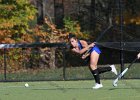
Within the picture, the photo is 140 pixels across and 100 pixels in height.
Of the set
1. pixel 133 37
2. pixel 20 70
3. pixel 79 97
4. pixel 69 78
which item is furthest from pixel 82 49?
pixel 133 37

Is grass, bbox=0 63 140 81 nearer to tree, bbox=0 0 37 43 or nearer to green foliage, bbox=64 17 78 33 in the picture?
tree, bbox=0 0 37 43

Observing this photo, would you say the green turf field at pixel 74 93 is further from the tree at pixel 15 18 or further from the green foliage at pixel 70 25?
the green foliage at pixel 70 25

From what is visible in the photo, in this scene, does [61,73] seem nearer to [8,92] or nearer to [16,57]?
[16,57]

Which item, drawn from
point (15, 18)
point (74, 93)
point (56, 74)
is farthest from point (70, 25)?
point (74, 93)

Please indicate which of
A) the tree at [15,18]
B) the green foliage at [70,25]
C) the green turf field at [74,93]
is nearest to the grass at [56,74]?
the tree at [15,18]

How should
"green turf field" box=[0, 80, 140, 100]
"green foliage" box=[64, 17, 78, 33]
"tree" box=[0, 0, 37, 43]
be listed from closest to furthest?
"green turf field" box=[0, 80, 140, 100], "tree" box=[0, 0, 37, 43], "green foliage" box=[64, 17, 78, 33]

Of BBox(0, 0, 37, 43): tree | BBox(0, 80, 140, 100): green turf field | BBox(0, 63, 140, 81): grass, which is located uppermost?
BBox(0, 0, 37, 43): tree

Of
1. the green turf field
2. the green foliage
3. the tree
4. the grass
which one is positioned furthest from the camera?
the green foliage

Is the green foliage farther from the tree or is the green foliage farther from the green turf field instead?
the green turf field

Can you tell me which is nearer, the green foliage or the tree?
the tree

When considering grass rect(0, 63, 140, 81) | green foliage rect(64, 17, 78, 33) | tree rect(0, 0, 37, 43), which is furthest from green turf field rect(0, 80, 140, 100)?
green foliage rect(64, 17, 78, 33)

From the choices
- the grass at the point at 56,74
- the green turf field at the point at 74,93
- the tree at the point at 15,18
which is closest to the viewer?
the green turf field at the point at 74,93

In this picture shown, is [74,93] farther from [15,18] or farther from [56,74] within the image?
[15,18]

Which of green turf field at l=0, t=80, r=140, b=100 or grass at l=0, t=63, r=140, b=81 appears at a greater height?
green turf field at l=0, t=80, r=140, b=100
